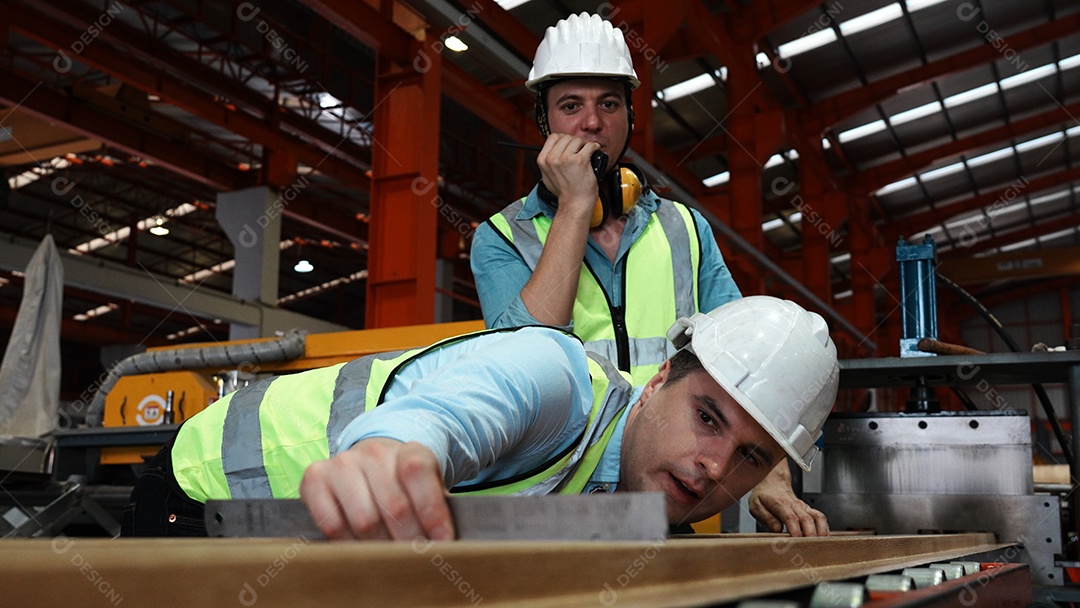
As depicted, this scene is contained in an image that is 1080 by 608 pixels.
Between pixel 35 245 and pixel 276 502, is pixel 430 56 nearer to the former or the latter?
Result: pixel 35 245

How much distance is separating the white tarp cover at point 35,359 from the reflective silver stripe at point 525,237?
236 inches

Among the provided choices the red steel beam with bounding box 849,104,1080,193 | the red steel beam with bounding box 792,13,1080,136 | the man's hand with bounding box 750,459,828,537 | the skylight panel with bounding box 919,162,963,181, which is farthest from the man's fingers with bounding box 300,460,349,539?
the skylight panel with bounding box 919,162,963,181

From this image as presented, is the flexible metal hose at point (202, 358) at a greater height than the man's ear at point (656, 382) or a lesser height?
greater

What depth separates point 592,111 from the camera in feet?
9.47

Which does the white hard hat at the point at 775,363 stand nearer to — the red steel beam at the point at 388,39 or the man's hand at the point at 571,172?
the man's hand at the point at 571,172

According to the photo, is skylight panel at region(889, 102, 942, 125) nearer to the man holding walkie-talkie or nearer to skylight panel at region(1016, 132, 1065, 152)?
skylight panel at region(1016, 132, 1065, 152)

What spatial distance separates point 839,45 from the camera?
520 inches

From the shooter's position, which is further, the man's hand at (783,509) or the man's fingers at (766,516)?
the man's fingers at (766,516)

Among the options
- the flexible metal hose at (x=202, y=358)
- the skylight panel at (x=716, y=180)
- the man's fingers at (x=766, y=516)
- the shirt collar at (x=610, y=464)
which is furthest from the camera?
the skylight panel at (x=716, y=180)

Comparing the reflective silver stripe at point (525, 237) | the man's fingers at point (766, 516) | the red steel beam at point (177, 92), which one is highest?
the red steel beam at point (177, 92)

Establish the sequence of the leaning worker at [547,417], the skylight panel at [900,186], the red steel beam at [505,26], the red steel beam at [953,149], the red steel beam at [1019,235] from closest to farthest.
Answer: the leaning worker at [547,417] < the red steel beam at [505,26] < the red steel beam at [953,149] < the skylight panel at [900,186] < the red steel beam at [1019,235]

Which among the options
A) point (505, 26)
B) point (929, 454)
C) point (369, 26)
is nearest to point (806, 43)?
point (505, 26)

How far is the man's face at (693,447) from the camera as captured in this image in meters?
1.75

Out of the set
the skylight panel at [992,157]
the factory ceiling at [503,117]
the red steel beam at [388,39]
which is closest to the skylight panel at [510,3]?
the factory ceiling at [503,117]
